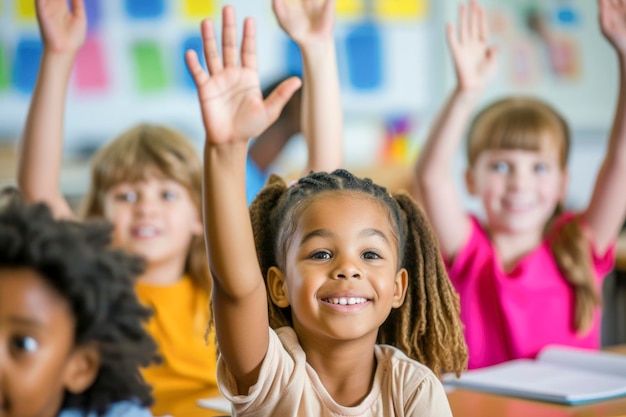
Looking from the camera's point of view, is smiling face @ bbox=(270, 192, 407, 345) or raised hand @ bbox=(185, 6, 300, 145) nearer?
raised hand @ bbox=(185, 6, 300, 145)

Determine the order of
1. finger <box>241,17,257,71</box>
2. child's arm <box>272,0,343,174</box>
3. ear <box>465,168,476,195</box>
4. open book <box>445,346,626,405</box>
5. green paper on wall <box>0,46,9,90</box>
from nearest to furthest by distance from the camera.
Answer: finger <box>241,17,257,71</box>
open book <box>445,346,626,405</box>
child's arm <box>272,0,343,174</box>
ear <box>465,168,476,195</box>
green paper on wall <box>0,46,9,90</box>

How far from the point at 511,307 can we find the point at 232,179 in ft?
3.96

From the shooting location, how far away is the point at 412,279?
135 cm

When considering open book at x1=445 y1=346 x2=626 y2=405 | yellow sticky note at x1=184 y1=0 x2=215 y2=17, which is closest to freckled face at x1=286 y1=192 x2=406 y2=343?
open book at x1=445 y1=346 x2=626 y2=405

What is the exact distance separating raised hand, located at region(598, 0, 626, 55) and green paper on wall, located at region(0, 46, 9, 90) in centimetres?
269

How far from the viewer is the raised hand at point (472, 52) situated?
199 centimetres

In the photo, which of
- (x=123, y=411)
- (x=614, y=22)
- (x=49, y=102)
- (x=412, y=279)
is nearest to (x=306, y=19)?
(x=49, y=102)

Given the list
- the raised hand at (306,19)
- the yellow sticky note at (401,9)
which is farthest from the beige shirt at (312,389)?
the yellow sticky note at (401,9)

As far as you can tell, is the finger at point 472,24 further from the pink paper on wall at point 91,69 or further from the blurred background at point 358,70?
the pink paper on wall at point 91,69

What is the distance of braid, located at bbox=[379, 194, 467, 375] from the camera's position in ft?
4.38

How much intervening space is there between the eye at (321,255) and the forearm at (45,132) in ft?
2.36

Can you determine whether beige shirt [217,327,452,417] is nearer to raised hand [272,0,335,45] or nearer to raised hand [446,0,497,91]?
raised hand [272,0,335,45]

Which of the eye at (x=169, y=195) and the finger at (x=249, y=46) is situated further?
the eye at (x=169, y=195)

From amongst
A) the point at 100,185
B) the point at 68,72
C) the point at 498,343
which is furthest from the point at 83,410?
the point at 498,343
